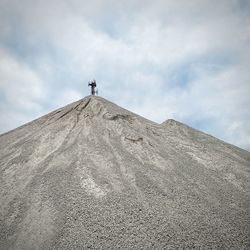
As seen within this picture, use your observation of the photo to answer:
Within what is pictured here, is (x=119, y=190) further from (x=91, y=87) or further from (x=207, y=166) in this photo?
(x=91, y=87)

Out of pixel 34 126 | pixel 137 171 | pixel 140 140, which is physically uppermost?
pixel 34 126

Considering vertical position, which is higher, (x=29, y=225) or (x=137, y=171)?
(x=137, y=171)

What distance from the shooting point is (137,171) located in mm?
16844

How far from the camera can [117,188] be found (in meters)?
14.9

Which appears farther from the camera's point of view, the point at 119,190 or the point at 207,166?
the point at 207,166

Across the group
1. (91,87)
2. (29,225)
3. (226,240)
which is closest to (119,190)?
(29,225)

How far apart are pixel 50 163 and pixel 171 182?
29.9ft

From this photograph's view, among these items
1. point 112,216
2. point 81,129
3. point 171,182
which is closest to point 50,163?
point 81,129

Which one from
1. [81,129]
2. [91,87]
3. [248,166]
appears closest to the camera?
[248,166]

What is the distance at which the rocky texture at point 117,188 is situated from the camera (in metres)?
11.4

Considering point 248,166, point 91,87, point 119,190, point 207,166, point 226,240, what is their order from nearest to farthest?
point 226,240, point 119,190, point 207,166, point 248,166, point 91,87

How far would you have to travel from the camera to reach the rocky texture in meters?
11.4

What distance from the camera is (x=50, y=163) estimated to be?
17.9m

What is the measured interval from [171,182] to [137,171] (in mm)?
2483
